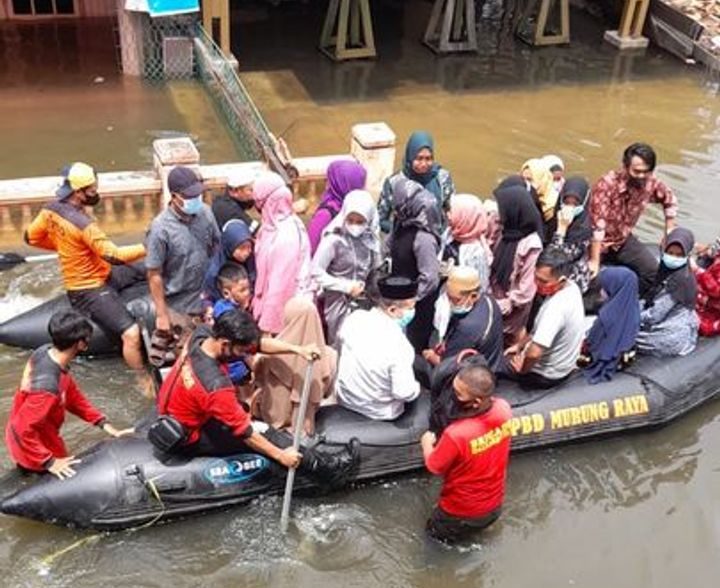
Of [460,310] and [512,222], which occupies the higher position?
[512,222]

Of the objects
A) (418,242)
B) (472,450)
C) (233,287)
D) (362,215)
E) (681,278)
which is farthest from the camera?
(681,278)

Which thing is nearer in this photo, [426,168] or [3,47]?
[426,168]

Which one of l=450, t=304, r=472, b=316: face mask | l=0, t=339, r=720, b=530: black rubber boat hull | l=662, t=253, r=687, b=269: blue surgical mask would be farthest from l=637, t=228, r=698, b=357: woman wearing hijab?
l=450, t=304, r=472, b=316: face mask

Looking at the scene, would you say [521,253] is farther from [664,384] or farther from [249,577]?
[249,577]

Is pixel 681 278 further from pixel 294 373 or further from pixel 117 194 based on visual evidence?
pixel 117 194

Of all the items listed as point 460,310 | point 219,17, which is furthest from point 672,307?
point 219,17

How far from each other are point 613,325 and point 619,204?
123cm

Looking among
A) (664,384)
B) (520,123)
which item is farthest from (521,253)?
(520,123)

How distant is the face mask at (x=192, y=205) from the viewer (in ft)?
17.4

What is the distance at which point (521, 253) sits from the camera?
18.9 ft

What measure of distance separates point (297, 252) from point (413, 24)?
10991 mm

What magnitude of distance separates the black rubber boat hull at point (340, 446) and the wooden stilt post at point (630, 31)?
9798 millimetres

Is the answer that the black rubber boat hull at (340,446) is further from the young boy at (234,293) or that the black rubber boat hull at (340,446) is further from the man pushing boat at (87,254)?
the man pushing boat at (87,254)

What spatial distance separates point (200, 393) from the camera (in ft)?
14.6
